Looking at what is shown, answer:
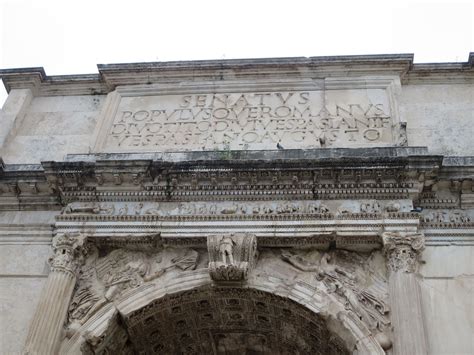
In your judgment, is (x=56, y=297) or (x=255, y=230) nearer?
(x=56, y=297)

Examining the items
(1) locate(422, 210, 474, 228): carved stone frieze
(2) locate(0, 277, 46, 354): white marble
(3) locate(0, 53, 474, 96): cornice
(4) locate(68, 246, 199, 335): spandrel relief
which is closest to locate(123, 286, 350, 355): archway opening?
(4) locate(68, 246, 199, 335): spandrel relief

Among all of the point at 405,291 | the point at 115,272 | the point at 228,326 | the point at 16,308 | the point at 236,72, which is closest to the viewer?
the point at 405,291

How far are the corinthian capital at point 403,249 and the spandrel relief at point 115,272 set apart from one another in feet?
9.02

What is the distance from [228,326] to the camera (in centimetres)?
1072

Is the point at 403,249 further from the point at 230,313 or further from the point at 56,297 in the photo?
the point at 56,297

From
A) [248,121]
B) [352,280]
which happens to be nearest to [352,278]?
[352,280]

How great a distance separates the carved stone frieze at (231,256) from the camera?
31.5ft

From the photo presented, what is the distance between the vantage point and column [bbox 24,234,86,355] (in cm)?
915

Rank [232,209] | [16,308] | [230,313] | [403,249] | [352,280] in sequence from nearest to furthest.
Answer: [403,249], [352,280], [16,308], [232,209], [230,313]

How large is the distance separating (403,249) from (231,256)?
2375 millimetres

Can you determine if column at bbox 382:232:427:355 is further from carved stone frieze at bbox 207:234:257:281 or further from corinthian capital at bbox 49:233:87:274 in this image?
corinthian capital at bbox 49:233:87:274

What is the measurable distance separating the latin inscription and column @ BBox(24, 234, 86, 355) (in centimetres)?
226

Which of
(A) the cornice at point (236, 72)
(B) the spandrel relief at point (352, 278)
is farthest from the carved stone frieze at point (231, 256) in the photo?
(A) the cornice at point (236, 72)

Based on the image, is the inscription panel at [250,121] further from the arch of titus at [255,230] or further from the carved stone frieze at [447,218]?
the carved stone frieze at [447,218]
